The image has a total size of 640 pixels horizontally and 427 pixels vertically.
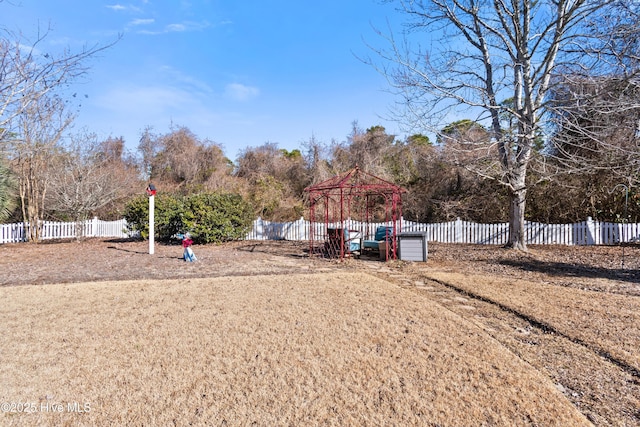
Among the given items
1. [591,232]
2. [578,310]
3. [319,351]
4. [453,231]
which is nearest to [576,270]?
[578,310]

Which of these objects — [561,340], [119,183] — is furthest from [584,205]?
[119,183]

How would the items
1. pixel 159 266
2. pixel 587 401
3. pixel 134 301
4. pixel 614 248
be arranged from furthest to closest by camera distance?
pixel 614 248 → pixel 159 266 → pixel 134 301 → pixel 587 401

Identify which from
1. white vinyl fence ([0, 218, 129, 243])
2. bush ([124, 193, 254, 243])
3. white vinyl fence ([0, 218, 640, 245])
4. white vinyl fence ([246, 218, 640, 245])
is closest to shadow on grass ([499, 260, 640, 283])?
white vinyl fence ([246, 218, 640, 245])

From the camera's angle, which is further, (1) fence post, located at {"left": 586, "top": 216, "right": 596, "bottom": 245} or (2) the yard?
(1) fence post, located at {"left": 586, "top": 216, "right": 596, "bottom": 245}

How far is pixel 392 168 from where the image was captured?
65.9 feet

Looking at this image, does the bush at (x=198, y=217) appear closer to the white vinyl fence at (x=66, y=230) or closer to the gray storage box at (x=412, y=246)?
the white vinyl fence at (x=66, y=230)

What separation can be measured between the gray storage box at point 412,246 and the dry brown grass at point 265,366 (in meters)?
4.60

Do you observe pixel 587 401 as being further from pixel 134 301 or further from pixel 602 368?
pixel 134 301

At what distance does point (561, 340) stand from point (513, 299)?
1707 millimetres

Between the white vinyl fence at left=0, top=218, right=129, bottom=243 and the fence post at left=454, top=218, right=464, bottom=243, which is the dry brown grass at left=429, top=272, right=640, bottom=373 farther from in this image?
the white vinyl fence at left=0, top=218, right=129, bottom=243

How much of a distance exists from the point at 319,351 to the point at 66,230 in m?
17.2

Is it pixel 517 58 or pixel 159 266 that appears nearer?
pixel 159 266

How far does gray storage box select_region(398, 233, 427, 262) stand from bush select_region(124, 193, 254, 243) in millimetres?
7210

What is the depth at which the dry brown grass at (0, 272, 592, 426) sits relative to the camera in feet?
7.85
